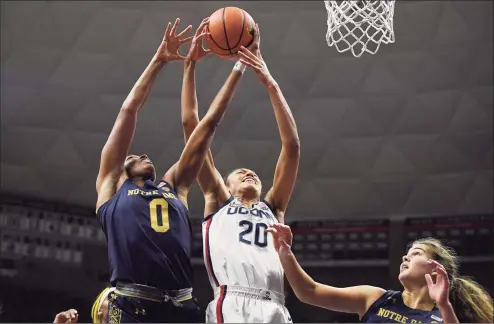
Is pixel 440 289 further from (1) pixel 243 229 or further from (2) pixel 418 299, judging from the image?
(1) pixel 243 229

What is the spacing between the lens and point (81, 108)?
12.8 m

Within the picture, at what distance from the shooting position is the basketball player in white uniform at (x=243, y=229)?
15.2ft

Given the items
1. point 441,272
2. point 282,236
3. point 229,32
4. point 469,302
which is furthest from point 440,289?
point 229,32

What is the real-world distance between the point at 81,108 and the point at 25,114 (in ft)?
3.13

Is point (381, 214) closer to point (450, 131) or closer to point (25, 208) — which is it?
point (450, 131)

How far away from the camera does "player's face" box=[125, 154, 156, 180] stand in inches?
189

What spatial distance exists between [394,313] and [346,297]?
0.92 ft

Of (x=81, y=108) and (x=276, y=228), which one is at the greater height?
(x=81, y=108)

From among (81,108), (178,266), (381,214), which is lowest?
(178,266)

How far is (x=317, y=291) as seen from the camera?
424 centimetres

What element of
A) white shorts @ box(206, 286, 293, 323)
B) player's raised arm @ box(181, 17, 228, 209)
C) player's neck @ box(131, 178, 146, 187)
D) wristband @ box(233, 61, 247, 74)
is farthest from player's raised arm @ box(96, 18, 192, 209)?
white shorts @ box(206, 286, 293, 323)

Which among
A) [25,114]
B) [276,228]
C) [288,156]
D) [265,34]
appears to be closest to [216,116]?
[288,156]

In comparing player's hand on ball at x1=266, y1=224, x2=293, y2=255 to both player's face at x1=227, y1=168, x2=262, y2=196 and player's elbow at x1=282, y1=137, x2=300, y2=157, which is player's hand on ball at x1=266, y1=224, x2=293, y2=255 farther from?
player's elbow at x1=282, y1=137, x2=300, y2=157

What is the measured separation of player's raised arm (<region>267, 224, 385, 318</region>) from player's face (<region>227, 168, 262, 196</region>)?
0.89 m
